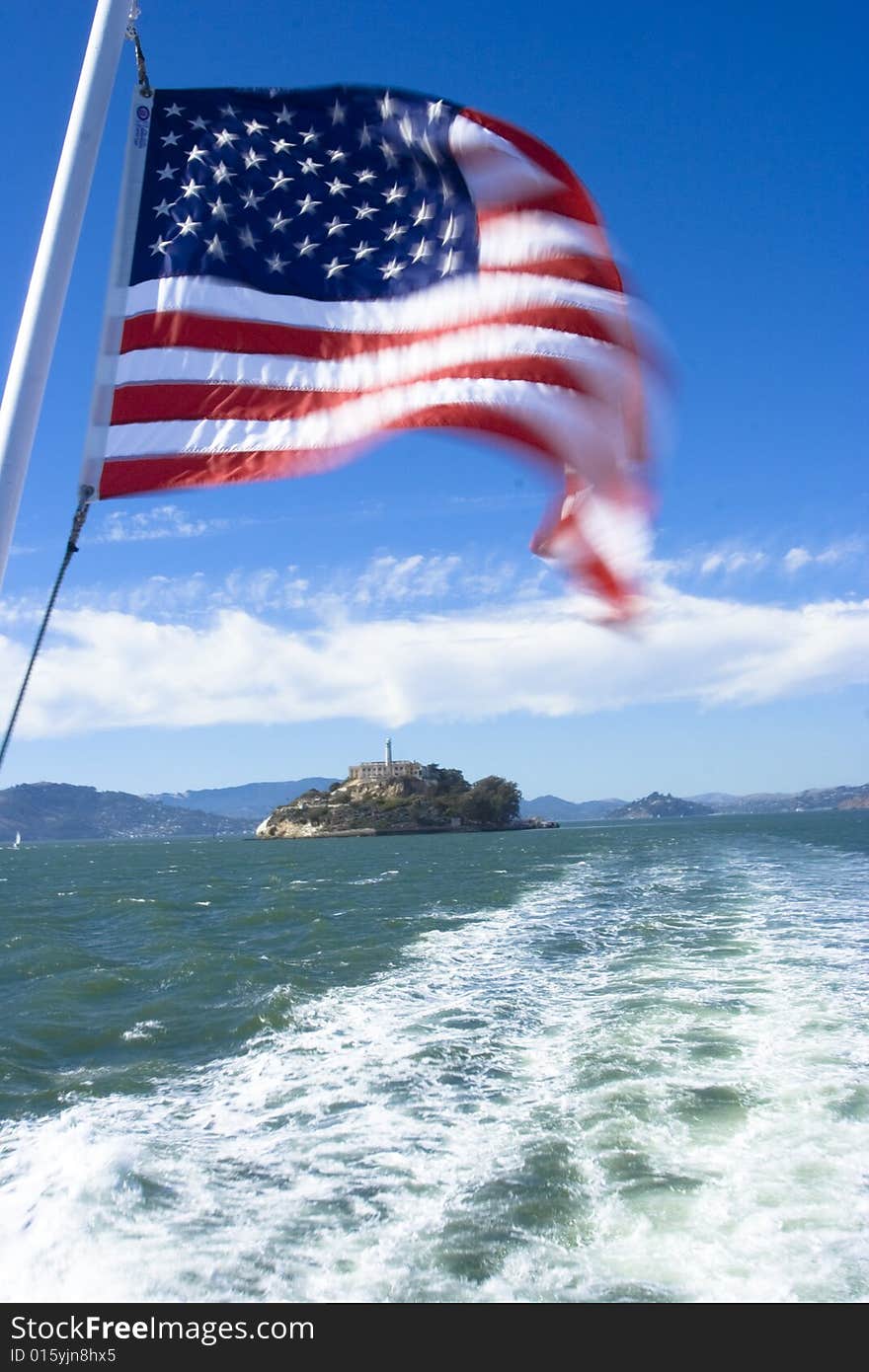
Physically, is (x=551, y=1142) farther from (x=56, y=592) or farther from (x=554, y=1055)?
(x=56, y=592)

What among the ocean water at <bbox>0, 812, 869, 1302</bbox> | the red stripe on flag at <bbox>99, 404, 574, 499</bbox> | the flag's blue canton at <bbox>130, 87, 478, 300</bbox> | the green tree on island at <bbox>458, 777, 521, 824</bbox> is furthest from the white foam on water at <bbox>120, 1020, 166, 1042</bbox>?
the green tree on island at <bbox>458, 777, 521, 824</bbox>

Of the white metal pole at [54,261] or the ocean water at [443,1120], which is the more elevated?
the white metal pole at [54,261]

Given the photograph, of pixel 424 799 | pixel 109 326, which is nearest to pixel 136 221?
pixel 109 326

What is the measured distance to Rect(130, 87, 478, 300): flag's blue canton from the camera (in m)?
5.21

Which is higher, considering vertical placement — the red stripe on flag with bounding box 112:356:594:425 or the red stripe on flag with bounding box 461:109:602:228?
the red stripe on flag with bounding box 461:109:602:228

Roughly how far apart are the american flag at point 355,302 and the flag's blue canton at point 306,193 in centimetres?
1

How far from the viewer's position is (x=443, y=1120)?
9.67 m

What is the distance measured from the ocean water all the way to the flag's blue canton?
601 centimetres

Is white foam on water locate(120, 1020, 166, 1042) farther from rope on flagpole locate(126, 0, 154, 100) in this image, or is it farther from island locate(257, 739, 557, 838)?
island locate(257, 739, 557, 838)

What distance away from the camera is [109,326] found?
486cm

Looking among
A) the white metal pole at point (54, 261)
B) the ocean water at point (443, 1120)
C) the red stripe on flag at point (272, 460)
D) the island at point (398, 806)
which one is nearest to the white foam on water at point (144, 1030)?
the ocean water at point (443, 1120)

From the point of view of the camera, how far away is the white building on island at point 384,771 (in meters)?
183

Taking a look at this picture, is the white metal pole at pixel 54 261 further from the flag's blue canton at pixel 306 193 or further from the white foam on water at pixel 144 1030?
the white foam on water at pixel 144 1030

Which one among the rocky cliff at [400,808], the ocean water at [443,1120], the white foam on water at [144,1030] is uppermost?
the rocky cliff at [400,808]
